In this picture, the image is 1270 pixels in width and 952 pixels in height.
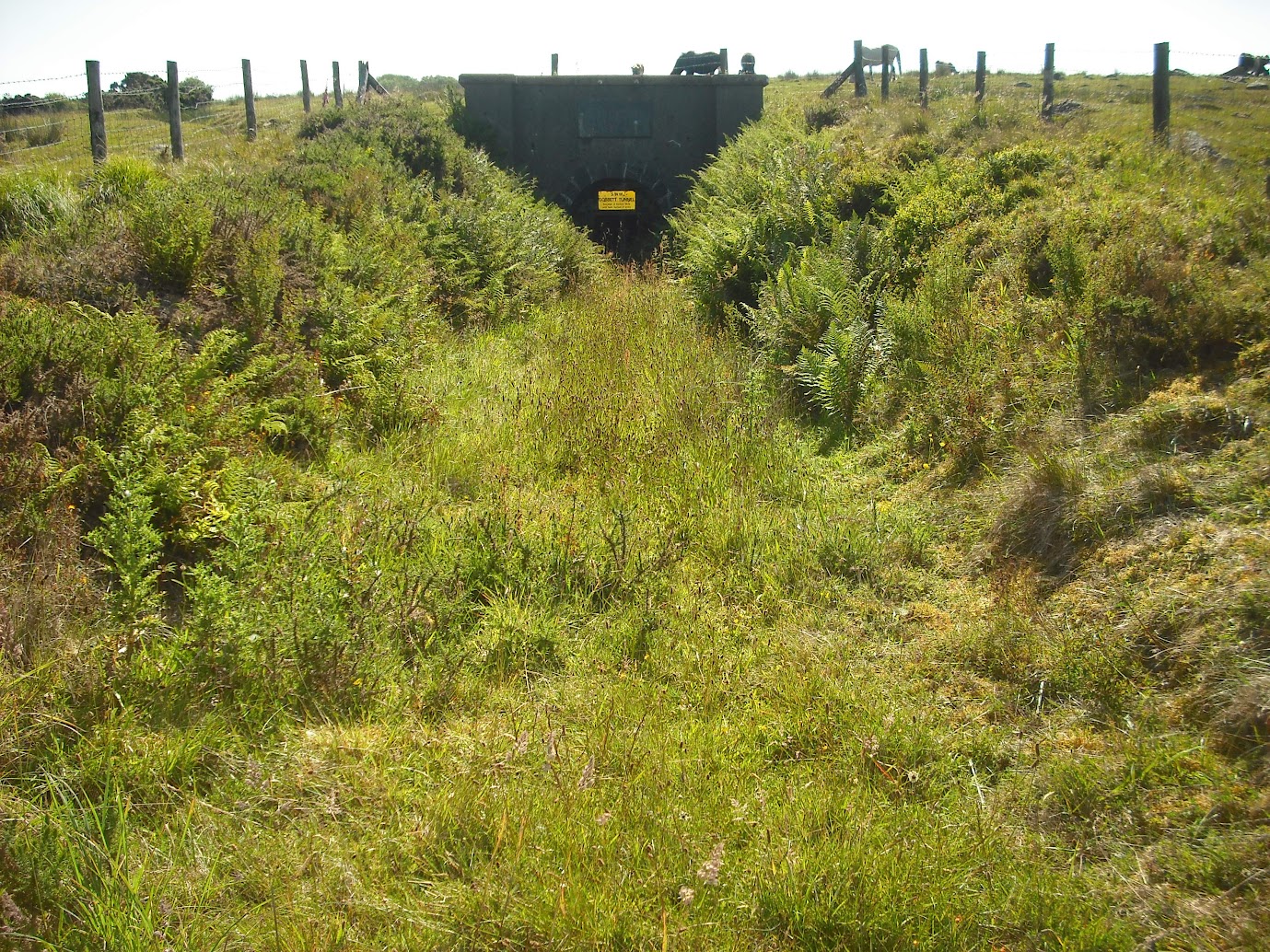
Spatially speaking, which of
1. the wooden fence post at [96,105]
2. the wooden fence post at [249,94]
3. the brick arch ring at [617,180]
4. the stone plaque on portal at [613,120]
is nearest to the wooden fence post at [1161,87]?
the brick arch ring at [617,180]

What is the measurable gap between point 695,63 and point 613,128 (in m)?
6.21

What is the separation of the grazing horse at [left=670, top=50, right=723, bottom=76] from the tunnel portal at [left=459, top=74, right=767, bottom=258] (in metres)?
5.16

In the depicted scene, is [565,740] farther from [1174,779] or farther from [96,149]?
[96,149]

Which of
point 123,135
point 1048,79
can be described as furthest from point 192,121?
point 1048,79

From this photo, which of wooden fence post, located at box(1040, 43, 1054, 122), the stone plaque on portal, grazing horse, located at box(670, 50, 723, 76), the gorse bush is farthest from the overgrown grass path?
grazing horse, located at box(670, 50, 723, 76)

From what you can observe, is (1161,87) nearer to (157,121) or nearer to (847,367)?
(847,367)

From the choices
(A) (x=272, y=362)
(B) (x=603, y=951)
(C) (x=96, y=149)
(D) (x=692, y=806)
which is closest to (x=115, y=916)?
(B) (x=603, y=951)

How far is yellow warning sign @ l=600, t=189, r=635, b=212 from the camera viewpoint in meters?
20.1

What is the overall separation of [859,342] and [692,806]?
5367 mm

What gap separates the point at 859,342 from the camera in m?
7.87

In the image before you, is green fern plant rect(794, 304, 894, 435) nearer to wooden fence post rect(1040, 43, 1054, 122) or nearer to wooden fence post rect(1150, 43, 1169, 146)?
wooden fence post rect(1150, 43, 1169, 146)

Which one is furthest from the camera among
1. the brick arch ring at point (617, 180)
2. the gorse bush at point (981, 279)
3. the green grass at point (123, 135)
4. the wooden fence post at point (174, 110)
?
the brick arch ring at point (617, 180)

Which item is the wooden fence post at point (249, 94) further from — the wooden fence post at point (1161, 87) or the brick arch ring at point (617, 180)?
the wooden fence post at point (1161, 87)

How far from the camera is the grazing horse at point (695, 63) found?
24.7 metres
